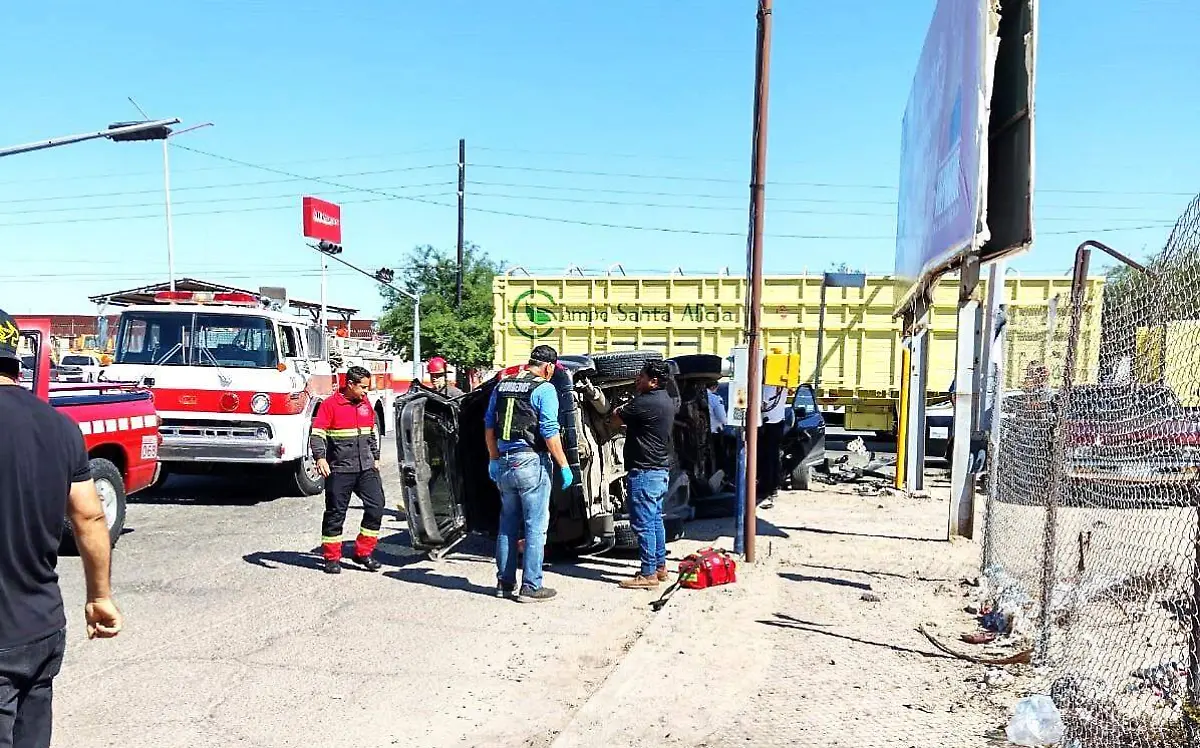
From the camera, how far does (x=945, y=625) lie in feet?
20.1

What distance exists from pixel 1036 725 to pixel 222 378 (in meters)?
9.29

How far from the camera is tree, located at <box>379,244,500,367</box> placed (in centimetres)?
3716

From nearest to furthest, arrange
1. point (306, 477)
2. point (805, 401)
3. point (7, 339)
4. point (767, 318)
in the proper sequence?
point (7, 339) → point (306, 477) → point (805, 401) → point (767, 318)

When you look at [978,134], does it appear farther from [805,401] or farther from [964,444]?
[805,401]

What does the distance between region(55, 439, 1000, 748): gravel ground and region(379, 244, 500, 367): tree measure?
1126 inches

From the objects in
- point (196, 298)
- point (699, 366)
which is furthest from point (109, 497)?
point (699, 366)

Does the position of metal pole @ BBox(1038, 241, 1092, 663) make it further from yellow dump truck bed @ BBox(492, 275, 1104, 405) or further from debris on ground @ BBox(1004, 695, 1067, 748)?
yellow dump truck bed @ BBox(492, 275, 1104, 405)

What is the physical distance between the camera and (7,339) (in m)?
3.28

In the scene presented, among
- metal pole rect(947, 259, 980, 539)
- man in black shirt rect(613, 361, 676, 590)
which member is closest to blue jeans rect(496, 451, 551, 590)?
man in black shirt rect(613, 361, 676, 590)

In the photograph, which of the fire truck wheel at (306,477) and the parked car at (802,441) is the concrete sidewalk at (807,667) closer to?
the parked car at (802,441)

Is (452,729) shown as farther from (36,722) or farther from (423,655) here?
(36,722)

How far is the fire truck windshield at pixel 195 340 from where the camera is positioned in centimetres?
1105

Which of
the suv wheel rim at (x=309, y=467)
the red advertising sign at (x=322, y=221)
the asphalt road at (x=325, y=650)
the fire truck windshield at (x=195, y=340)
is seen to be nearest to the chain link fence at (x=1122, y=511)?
the asphalt road at (x=325, y=650)

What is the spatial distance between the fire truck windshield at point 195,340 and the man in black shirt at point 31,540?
8295 millimetres
